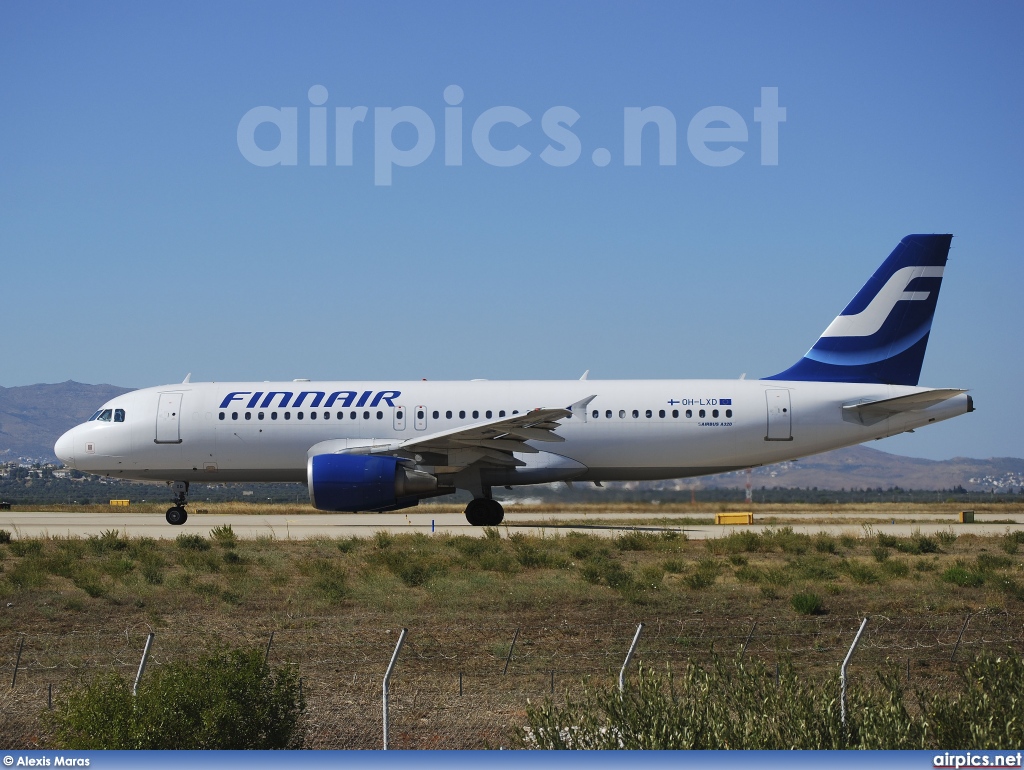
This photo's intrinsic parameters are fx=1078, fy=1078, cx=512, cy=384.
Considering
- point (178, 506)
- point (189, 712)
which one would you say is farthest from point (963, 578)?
point (178, 506)

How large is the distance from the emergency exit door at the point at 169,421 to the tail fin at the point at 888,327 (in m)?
16.5

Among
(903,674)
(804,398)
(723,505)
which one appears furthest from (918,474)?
(903,674)

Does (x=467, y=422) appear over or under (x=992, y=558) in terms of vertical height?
over

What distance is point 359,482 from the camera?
2584cm

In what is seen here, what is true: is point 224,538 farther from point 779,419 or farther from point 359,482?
point 779,419

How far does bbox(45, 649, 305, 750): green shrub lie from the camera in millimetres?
8141

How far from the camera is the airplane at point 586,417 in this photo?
2856 cm

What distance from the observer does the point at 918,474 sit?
198 meters

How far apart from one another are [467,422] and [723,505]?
15867 mm

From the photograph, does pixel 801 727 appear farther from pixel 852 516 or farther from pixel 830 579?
pixel 852 516

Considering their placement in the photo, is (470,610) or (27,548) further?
(27,548)

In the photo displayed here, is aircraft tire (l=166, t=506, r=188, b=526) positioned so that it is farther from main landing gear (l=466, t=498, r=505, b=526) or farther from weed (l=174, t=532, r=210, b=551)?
main landing gear (l=466, t=498, r=505, b=526)

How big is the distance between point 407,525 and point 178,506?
658 centimetres

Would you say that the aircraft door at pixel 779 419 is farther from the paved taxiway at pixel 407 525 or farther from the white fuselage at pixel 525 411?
the paved taxiway at pixel 407 525
